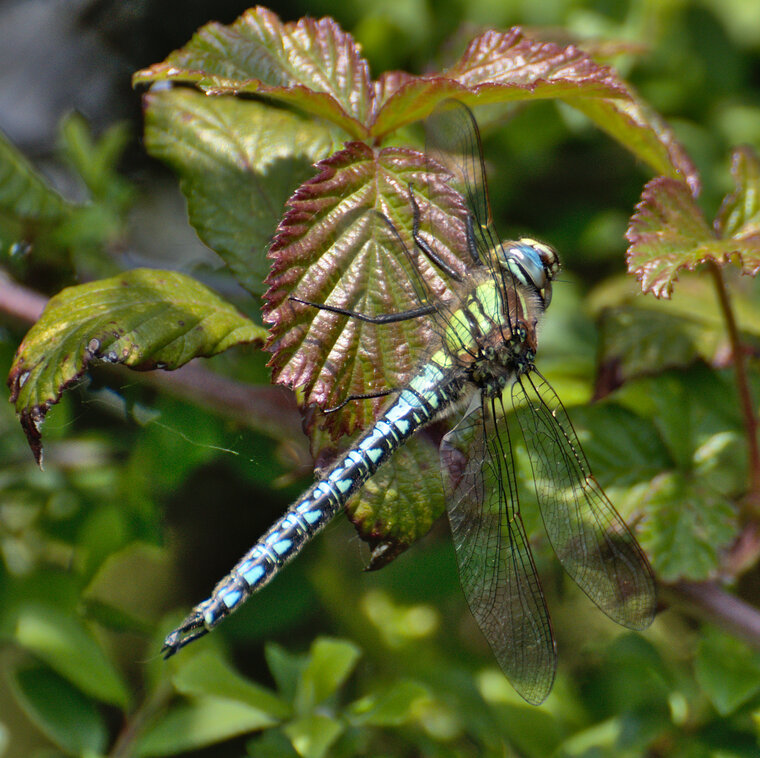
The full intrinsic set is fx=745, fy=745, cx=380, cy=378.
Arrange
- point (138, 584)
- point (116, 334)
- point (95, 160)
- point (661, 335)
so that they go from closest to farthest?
point (116, 334) → point (661, 335) → point (95, 160) → point (138, 584)

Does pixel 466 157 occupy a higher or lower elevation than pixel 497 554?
higher

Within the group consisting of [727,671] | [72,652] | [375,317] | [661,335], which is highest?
[375,317]

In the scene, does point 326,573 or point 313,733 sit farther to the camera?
point 326,573

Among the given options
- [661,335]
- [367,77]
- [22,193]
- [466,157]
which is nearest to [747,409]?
[661,335]

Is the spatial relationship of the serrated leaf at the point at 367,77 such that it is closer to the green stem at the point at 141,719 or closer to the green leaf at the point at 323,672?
the green leaf at the point at 323,672

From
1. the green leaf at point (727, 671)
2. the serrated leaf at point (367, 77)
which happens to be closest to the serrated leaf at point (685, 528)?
the green leaf at point (727, 671)

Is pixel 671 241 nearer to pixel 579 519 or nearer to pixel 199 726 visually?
pixel 579 519

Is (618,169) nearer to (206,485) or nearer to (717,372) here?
(717,372)
